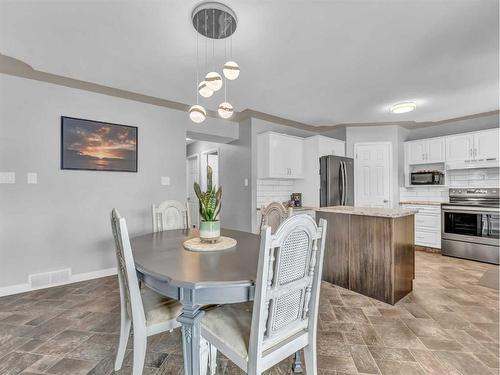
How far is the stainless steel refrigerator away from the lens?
4426mm

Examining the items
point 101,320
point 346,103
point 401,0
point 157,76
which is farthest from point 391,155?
point 101,320

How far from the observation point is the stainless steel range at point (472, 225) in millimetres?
3697

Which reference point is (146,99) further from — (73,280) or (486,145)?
(486,145)

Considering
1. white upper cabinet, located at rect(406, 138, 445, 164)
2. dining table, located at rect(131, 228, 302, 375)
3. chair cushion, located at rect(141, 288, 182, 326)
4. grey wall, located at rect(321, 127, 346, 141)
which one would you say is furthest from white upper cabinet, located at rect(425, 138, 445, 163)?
chair cushion, located at rect(141, 288, 182, 326)

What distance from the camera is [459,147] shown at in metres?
4.33

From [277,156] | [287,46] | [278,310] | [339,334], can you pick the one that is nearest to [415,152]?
[277,156]

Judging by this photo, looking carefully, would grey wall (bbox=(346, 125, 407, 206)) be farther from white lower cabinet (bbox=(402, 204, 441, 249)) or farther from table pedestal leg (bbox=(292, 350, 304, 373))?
table pedestal leg (bbox=(292, 350, 304, 373))

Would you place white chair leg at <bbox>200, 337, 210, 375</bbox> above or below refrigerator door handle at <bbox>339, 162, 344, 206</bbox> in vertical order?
below

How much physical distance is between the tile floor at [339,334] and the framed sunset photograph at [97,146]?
58.8 inches

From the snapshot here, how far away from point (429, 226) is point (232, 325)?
15.1ft

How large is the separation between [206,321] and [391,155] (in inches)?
190

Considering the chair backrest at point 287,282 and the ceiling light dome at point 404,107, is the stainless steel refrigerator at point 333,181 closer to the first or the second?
the ceiling light dome at point 404,107

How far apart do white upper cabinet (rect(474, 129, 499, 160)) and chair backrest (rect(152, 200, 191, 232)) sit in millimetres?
4776

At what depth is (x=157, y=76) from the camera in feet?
9.22
